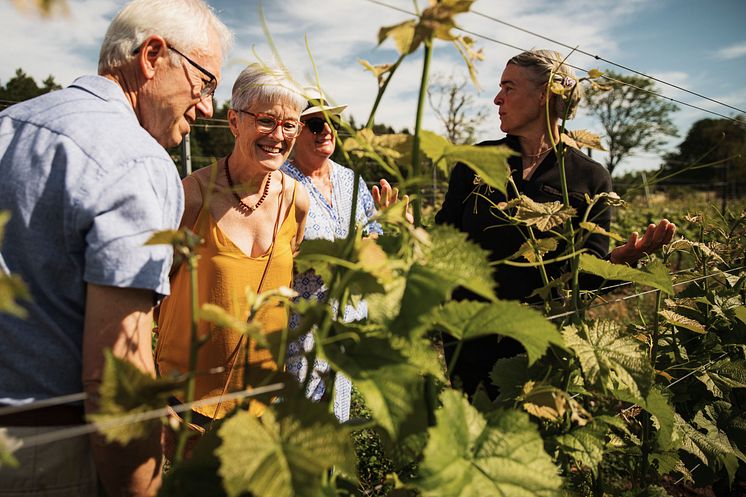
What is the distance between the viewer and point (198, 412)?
7.05ft

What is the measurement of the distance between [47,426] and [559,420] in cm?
113

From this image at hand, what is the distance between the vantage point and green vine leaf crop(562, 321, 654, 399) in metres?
1.30

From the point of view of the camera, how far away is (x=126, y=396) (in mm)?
790

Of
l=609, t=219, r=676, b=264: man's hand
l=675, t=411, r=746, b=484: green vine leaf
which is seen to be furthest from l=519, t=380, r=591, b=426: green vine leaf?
l=675, t=411, r=746, b=484: green vine leaf

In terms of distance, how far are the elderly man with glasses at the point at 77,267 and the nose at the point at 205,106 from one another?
0.37 meters

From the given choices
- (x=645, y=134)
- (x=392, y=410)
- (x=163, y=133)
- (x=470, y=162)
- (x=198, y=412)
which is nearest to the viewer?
(x=392, y=410)

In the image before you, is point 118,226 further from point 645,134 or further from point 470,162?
point 645,134

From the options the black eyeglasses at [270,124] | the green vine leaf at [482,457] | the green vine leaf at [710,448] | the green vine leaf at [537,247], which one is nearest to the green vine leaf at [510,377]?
the green vine leaf at [537,247]

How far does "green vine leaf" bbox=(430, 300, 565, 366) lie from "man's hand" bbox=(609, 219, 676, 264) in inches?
37.8

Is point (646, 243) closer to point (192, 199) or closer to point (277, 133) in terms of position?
point (277, 133)

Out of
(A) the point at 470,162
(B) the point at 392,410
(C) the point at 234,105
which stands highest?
(C) the point at 234,105

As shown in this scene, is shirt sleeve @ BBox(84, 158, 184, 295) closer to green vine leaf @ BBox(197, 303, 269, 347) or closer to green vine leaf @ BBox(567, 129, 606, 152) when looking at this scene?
green vine leaf @ BBox(197, 303, 269, 347)

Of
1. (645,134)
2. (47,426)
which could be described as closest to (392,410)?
(47,426)

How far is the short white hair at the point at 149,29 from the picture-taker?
139 centimetres
